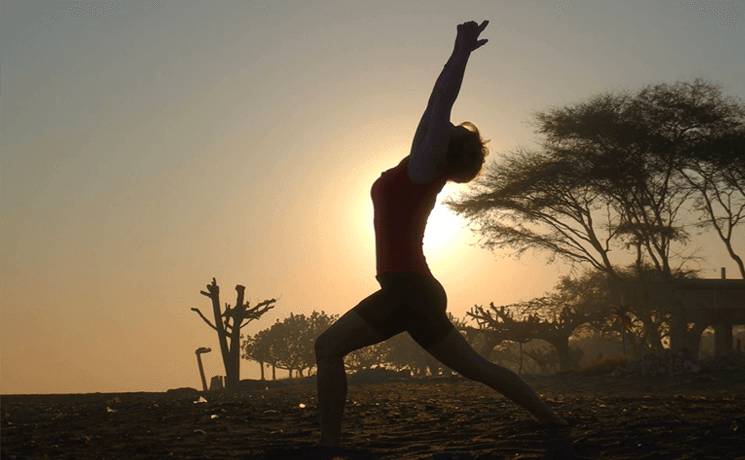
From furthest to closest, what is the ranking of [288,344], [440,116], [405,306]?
[288,344] → [405,306] → [440,116]

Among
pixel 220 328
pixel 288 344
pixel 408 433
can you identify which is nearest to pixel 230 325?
pixel 220 328

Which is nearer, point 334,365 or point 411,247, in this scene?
point 411,247

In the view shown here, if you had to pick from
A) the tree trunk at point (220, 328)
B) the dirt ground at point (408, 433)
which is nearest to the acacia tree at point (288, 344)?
the tree trunk at point (220, 328)

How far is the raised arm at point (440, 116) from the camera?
3.99 m

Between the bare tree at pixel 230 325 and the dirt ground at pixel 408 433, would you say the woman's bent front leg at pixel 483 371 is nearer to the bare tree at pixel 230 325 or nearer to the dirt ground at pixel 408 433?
the dirt ground at pixel 408 433

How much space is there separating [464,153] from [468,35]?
59 cm

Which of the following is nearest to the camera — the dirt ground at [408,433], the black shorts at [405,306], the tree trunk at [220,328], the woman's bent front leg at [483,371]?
the dirt ground at [408,433]

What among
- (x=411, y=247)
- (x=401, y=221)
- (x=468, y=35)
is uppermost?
(x=468, y=35)

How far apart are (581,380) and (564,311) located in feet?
66.0

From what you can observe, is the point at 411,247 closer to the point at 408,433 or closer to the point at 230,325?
the point at 408,433

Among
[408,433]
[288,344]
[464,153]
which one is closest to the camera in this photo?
[464,153]

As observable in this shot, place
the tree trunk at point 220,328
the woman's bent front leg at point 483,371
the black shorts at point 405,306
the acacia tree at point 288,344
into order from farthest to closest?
the acacia tree at point 288,344 → the tree trunk at point 220,328 → the woman's bent front leg at point 483,371 → the black shorts at point 405,306

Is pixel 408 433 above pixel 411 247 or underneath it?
underneath

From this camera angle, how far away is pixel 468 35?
13.4 feet
